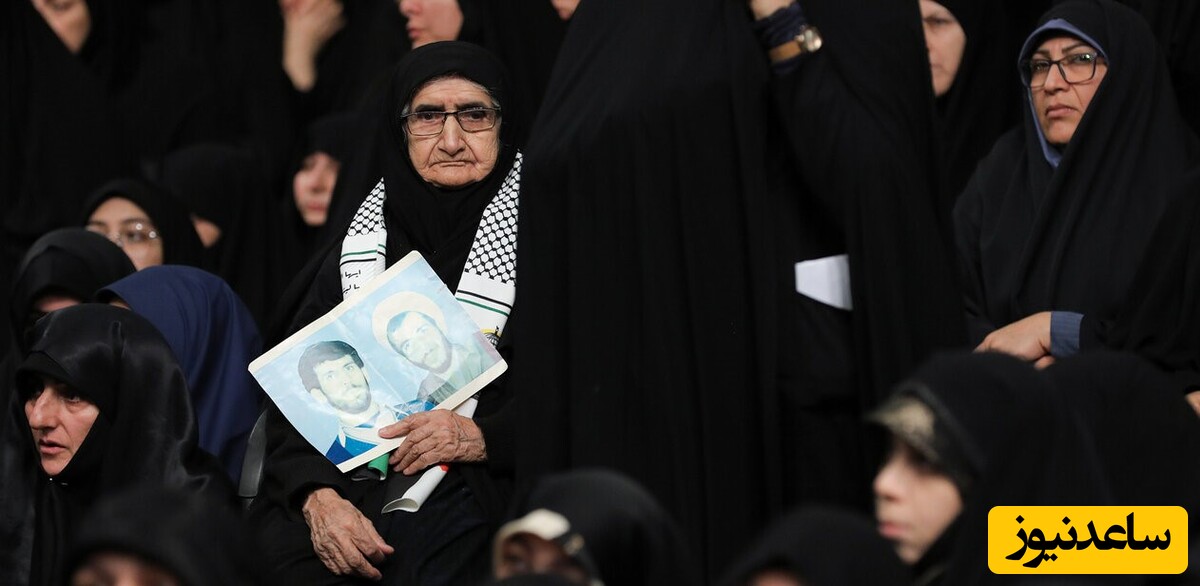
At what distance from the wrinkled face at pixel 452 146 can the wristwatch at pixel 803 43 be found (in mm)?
1405

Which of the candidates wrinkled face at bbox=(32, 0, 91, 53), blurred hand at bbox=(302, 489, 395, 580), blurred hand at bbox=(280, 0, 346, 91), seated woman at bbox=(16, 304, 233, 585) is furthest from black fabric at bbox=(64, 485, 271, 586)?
wrinkled face at bbox=(32, 0, 91, 53)

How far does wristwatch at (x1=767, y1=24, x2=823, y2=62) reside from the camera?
13.2ft

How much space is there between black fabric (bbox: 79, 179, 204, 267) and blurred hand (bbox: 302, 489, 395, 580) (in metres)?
2.64

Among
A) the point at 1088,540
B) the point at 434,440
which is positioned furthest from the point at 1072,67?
the point at 1088,540

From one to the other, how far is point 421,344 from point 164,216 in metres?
2.73

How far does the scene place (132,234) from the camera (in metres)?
7.22

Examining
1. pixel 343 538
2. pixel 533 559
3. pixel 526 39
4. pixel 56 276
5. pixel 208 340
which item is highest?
pixel 526 39

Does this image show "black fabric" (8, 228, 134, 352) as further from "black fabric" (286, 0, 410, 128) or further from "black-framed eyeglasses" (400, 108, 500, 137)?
"black fabric" (286, 0, 410, 128)

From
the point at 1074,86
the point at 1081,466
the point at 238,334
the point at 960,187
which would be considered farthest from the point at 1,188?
the point at 1081,466

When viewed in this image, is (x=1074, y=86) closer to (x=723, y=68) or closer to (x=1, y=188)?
(x=723, y=68)

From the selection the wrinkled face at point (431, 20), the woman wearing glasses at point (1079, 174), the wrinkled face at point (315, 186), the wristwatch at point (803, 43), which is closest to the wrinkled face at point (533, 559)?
the wristwatch at point (803, 43)

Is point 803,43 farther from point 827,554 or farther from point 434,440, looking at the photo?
point 434,440

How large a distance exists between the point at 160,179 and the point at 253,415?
9.48ft

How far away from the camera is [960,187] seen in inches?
276
